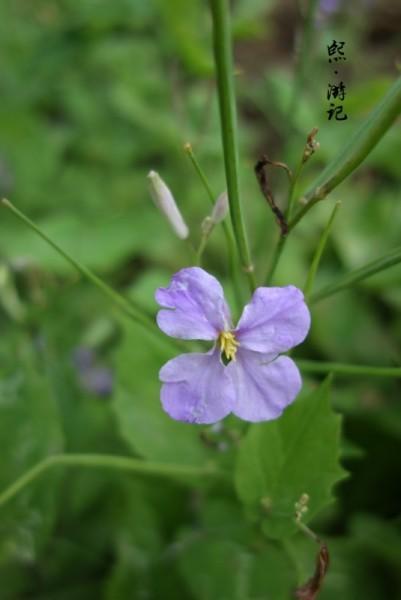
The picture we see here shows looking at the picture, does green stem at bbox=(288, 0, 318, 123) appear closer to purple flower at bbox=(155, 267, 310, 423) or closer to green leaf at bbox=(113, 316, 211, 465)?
green leaf at bbox=(113, 316, 211, 465)

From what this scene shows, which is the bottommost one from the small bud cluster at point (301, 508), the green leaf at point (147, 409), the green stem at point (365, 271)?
the small bud cluster at point (301, 508)

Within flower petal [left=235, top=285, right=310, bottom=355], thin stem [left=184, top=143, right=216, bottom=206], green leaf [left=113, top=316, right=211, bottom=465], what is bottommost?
green leaf [left=113, top=316, right=211, bottom=465]

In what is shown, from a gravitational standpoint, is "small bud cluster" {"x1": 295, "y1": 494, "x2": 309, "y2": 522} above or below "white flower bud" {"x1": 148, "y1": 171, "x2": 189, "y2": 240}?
below

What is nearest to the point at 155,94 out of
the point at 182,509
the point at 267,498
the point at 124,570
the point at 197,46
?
the point at 197,46

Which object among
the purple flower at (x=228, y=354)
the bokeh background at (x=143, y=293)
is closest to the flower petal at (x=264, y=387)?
the purple flower at (x=228, y=354)

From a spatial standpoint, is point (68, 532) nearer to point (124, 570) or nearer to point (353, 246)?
point (124, 570)

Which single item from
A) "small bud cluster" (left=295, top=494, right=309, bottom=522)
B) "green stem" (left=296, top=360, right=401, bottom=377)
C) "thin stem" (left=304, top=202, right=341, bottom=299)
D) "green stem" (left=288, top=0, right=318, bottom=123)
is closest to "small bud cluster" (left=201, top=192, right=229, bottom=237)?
"thin stem" (left=304, top=202, right=341, bottom=299)

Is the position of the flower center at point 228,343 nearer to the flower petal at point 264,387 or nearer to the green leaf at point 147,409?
the flower petal at point 264,387
